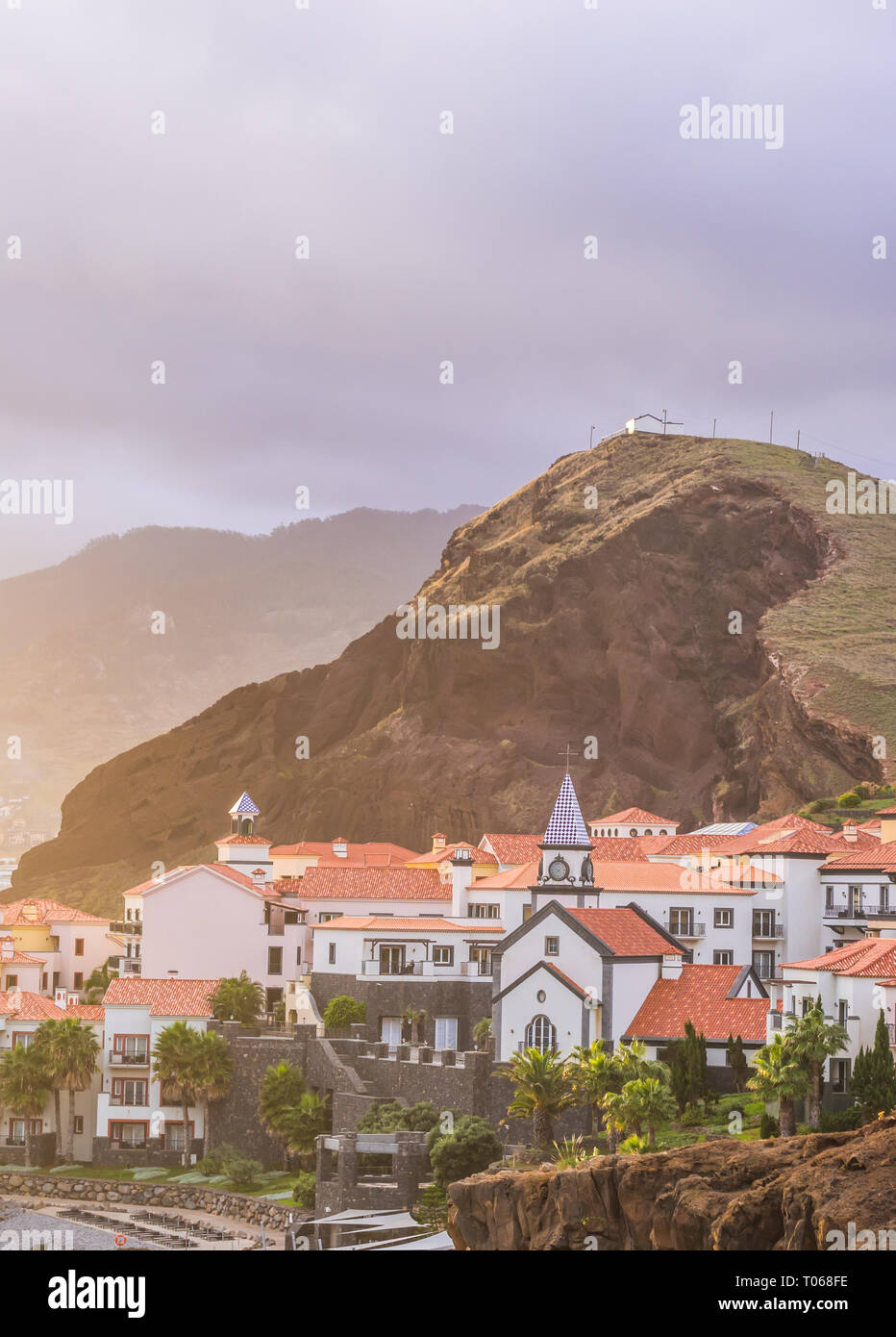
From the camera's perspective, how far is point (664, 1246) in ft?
106

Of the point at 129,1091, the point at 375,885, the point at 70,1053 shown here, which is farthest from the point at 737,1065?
the point at 375,885

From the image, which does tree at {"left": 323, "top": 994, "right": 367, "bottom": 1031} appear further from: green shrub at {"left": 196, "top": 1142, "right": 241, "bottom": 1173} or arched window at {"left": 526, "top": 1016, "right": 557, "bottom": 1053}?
arched window at {"left": 526, "top": 1016, "right": 557, "bottom": 1053}

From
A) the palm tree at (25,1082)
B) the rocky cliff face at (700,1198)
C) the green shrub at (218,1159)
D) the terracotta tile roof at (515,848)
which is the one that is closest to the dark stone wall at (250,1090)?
the green shrub at (218,1159)

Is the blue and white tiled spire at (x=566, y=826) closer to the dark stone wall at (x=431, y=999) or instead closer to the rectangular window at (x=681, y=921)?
the rectangular window at (x=681, y=921)

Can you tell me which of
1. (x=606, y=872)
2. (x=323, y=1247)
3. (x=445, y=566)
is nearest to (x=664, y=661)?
(x=445, y=566)

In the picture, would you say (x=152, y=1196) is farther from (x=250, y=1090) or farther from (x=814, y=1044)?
A: (x=814, y=1044)

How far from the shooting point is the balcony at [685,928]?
73.0 metres

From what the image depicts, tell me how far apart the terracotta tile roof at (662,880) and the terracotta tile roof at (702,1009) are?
9.44 m

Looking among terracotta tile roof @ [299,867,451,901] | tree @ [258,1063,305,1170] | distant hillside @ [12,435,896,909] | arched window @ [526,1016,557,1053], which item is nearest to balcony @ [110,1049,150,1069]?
tree @ [258,1063,305,1170]

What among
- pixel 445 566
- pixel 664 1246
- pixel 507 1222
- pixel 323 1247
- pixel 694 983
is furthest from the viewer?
pixel 445 566

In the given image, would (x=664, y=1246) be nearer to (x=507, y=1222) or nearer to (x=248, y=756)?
(x=507, y=1222)

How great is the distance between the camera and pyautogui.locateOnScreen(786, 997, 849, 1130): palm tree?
167 feet

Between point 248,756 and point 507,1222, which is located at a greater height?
point 248,756

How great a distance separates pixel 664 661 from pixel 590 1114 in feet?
312
